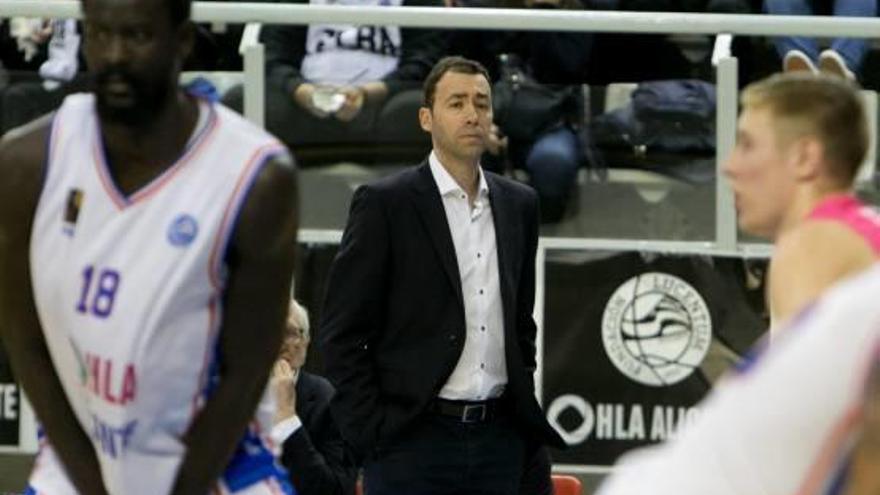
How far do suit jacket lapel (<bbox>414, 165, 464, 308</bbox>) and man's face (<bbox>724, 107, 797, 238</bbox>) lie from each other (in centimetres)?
371

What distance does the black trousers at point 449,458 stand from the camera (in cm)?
810

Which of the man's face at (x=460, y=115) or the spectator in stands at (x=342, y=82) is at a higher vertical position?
the man's face at (x=460, y=115)

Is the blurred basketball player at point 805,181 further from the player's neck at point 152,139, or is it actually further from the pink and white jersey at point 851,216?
the player's neck at point 152,139

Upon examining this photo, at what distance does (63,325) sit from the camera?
5414 millimetres

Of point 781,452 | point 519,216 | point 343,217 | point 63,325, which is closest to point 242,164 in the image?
point 63,325

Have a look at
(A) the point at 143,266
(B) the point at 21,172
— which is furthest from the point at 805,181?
(B) the point at 21,172

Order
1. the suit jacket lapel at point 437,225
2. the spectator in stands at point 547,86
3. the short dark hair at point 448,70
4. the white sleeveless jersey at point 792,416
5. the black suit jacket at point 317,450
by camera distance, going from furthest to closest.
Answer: the spectator in stands at point 547,86 < the short dark hair at point 448,70 < the suit jacket lapel at point 437,225 < the black suit jacket at point 317,450 < the white sleeveless jersey at point 792,416

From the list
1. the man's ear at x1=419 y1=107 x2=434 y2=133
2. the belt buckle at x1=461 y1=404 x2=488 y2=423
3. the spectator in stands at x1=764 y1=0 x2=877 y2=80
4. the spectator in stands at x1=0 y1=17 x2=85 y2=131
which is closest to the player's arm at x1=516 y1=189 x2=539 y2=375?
the belt buckle at x1=461 y1=404 x2=488 y2=423

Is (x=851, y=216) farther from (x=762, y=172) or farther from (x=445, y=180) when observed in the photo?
(x=445, y=180)

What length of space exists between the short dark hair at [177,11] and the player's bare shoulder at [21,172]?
1.14 ft

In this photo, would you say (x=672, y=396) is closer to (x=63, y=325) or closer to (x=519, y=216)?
(x=519, y=216)

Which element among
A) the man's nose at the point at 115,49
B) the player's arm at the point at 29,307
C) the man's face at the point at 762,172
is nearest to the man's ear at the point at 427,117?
the player's arm at the point at 29,307

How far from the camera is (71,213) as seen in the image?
5375 millimetres

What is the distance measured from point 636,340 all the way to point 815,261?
584cm
